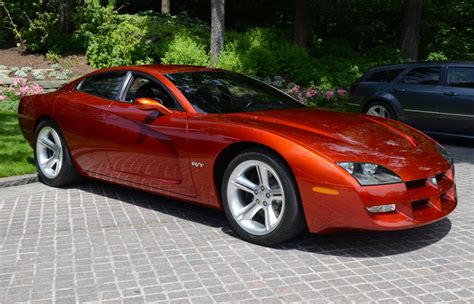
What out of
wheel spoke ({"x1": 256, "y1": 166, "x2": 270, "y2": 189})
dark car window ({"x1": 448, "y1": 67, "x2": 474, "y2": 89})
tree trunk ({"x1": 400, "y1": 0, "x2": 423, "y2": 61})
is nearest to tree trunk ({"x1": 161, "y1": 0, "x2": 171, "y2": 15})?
tree trunk ({"x1": 400, "y1": 0, "x2": 423, "y2": 61})

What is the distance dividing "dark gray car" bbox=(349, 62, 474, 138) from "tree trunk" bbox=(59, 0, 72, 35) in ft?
30.2

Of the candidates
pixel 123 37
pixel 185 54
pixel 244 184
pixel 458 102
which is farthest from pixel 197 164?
pixel 123 37

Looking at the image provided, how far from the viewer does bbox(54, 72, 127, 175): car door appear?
5938mm

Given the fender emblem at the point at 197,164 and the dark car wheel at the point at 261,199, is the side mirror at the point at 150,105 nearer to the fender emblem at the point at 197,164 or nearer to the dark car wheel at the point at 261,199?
the fender emblem at the point at 197,164

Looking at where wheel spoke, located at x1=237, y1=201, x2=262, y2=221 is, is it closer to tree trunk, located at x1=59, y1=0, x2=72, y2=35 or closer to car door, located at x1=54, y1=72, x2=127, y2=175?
car door, located at x1=54, y1=72, x2=127, y2=175

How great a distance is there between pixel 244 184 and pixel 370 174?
3.41 feet

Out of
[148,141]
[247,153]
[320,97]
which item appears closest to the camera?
[247,153]

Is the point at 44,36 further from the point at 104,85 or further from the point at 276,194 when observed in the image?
the point at 276,194

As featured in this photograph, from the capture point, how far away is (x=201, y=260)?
14.4ft

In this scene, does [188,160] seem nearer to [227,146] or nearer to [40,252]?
[227,146]

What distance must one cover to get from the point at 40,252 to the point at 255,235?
1.72 metres

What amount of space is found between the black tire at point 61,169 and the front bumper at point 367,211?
321cm

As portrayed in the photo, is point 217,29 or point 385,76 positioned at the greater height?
point 217,29

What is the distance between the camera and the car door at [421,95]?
1009 cm
